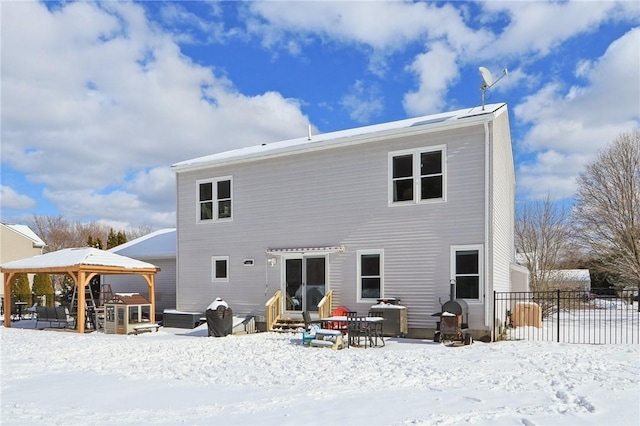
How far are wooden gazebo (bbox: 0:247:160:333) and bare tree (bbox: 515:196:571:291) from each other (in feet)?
75.3

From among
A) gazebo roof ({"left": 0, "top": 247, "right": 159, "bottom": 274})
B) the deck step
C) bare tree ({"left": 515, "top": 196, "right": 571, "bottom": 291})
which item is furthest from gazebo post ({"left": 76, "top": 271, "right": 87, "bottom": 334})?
bare tree ({"left": 515, "top": 196, "right": 571, "bottom": 291})

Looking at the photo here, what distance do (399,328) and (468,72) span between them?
8.41 metres

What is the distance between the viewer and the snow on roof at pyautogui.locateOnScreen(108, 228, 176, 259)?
21.1m

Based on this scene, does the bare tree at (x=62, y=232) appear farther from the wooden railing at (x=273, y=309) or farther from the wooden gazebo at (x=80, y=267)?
the wooden railing at (x=273, y=309)

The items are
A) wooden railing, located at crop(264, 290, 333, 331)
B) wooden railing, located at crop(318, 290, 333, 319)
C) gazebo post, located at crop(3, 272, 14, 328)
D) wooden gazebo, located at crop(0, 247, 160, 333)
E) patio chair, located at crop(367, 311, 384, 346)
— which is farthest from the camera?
gazebo post, located at crop(3, 272, 14, 328)

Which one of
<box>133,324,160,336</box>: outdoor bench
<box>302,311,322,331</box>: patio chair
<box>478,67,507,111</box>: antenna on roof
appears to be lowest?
<box>133,324,160,336</box>: outdoor bench

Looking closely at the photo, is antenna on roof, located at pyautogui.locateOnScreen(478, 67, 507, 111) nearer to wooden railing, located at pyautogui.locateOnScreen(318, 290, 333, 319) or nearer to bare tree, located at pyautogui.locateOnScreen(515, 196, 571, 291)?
wooden railing, located at pyautogui.locateOnScreen(318, 290, 333, 319)

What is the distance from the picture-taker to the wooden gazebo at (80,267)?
16531 mm

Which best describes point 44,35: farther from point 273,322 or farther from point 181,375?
point 273,322

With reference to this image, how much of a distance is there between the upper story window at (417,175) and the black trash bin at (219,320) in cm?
587

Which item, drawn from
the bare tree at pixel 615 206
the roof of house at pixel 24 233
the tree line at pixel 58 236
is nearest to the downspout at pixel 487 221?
the bare tree at pixel 615 206

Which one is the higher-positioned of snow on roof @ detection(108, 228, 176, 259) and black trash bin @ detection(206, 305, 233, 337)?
snow on roof @ detection(108, 228, 176, 259)

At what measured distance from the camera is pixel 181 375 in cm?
884

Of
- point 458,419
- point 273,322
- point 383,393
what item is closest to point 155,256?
point 273,322
